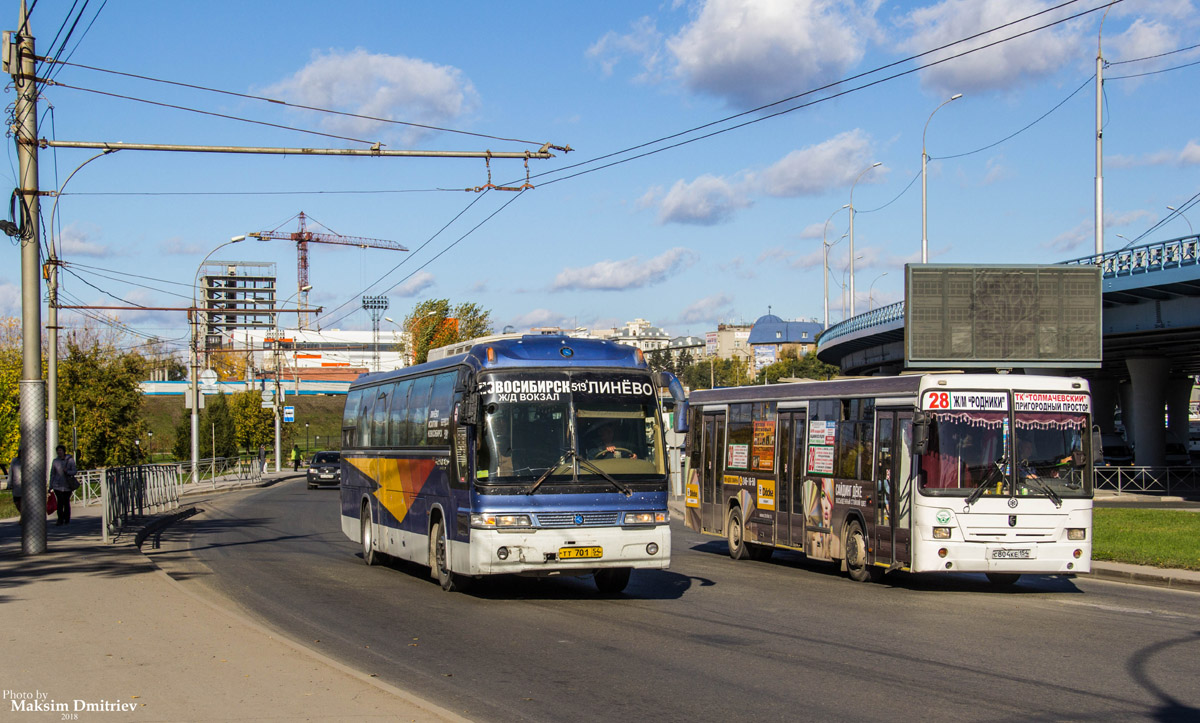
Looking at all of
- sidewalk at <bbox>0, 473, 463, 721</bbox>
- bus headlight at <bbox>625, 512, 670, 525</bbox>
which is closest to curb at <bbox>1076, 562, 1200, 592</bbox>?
bus headlight at <bbox>625, 512, 670, 525</bbox>

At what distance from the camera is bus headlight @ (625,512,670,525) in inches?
570

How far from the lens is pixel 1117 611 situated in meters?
13.7

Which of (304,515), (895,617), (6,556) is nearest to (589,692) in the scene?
(895,617)

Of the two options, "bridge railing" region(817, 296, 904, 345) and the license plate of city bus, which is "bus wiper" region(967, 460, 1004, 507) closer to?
the license plate of city bus

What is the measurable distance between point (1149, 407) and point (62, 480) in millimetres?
44913

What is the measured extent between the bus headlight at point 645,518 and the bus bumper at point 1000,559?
337 centimetres

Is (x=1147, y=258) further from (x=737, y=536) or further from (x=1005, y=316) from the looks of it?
(x=737, y=536)

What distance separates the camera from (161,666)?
29.6ft

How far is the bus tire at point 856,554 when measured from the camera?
16.8 meters

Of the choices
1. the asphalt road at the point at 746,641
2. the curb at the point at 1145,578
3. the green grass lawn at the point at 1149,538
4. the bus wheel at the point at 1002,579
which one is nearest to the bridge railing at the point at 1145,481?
the green grass lawn at the point at 1149,538

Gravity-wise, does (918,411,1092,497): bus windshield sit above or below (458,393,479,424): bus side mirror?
below

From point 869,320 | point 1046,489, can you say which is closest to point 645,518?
point 1046,489

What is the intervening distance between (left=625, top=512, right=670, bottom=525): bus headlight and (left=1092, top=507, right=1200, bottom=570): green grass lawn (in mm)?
8841

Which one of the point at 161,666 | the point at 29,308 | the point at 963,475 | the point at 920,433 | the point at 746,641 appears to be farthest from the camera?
the point at 29,308
